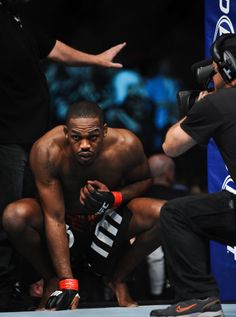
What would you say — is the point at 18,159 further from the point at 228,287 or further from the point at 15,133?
the point at 228,287

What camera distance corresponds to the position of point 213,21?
433 centimetres

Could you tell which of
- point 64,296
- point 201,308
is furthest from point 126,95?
point 201,308

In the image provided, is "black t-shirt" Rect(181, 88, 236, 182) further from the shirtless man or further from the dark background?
the dark background

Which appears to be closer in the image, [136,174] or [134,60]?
[136,174]

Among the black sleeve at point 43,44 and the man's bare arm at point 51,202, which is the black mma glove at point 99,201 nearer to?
the man's bare arm at point 51,202

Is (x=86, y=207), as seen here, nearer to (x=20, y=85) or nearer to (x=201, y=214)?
(x=20, y=85)

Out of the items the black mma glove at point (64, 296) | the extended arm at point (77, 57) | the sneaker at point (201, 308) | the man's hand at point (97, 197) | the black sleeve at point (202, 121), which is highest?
the extended arm at point (77, 57)

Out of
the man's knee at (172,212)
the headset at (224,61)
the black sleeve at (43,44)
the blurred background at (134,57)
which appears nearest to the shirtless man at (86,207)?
the black sleeve at (43,44)

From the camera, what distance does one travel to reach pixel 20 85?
4.29 m

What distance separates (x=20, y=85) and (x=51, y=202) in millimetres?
543

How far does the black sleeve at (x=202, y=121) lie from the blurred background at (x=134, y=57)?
12.0 ft

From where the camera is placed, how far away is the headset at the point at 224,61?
135 inches

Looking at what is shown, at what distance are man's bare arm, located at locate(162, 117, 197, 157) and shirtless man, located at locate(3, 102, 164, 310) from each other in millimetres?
855

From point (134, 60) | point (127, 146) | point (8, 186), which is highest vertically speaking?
point (134, 60)
